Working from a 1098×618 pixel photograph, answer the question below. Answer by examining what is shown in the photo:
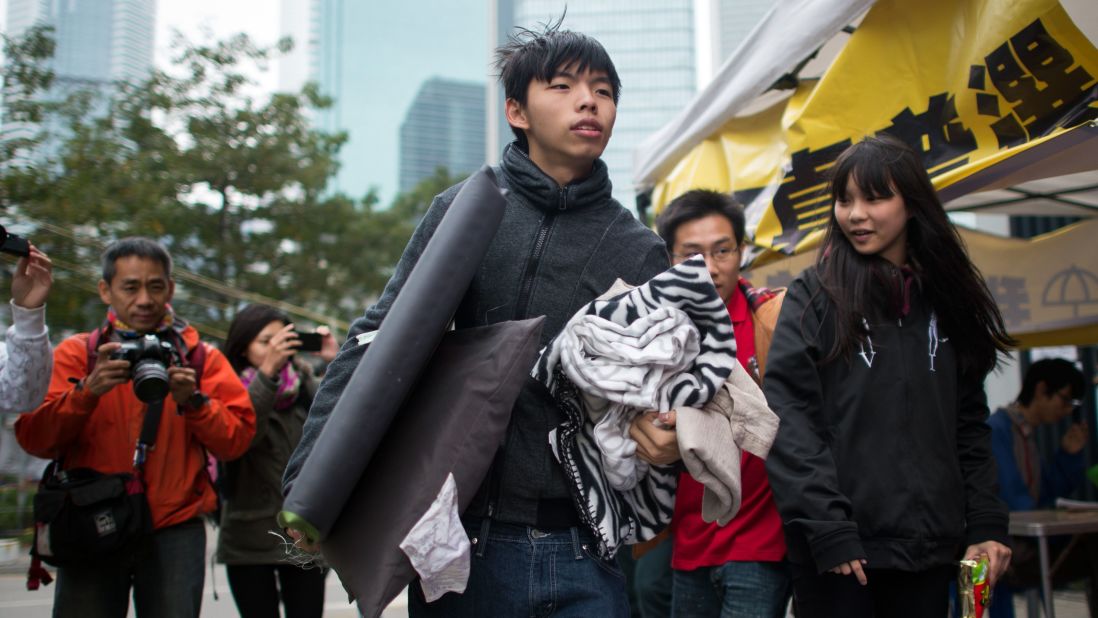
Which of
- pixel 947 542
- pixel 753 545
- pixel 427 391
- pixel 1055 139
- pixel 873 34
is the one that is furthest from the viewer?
pixel 873 34

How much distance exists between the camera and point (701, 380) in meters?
1.79

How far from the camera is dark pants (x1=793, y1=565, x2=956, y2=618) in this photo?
2398 millimetres

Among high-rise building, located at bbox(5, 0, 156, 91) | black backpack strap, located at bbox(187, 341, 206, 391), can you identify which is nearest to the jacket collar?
black backpack strap, located at bbox(187, 341, 206, 391)

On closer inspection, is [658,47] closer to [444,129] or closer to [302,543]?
[444,129]

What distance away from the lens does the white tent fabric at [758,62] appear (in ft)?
11.8

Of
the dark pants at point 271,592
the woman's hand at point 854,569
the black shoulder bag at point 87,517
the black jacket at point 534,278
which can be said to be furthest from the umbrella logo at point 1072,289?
the black shoulder bag at point 87,517

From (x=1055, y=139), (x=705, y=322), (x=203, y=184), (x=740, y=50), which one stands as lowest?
(x=705, y=322)

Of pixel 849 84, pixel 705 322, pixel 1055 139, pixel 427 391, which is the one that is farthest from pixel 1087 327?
pixel 427 391

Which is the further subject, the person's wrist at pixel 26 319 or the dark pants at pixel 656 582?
the dark pants at pixel 656 582

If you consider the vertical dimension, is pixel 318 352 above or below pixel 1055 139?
below

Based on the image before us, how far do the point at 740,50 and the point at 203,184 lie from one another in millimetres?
13547

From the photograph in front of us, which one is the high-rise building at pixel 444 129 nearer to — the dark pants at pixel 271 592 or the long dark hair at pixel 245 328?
the long dark hair at pixel 245 328

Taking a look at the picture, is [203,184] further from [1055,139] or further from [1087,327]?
[1055,139]

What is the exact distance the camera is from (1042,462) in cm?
604
